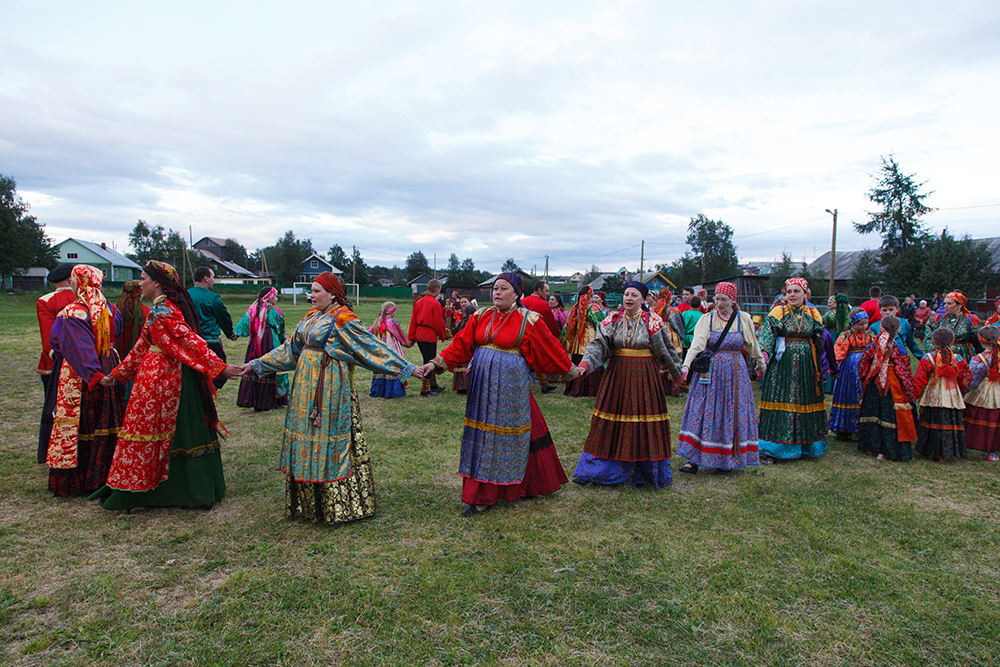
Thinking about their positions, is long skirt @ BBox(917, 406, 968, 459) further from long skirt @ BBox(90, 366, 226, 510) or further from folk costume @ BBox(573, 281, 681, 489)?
long skirt @ BBox(90, 366, 226, 510)

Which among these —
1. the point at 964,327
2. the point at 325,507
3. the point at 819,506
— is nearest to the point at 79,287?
the point at 325,507

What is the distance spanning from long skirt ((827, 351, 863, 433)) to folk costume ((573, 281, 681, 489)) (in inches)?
124

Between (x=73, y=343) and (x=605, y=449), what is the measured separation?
445 centimetres

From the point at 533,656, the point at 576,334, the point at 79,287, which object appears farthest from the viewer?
the point at 576,334

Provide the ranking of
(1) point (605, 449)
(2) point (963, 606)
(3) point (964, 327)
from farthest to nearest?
(3) point (964, 327)
(1) point (605, 449)
(2) point (963, 606)

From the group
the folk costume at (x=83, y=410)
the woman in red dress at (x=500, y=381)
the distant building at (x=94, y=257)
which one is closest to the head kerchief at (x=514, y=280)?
the woman in red dress at (x=500, y=381)

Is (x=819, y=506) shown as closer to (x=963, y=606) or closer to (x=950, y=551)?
(x=950, y=551)

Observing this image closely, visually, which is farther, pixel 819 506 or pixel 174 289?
pixel 819 506

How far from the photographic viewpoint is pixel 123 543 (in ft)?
12.5

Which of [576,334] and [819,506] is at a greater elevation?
[576,334]

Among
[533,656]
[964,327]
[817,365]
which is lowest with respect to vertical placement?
[533,656]

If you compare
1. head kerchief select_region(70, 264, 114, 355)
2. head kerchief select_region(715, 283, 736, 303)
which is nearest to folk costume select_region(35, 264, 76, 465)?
head kerchief select_region(70, 264, 114, 355)

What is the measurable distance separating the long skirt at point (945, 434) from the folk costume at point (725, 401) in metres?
2.25

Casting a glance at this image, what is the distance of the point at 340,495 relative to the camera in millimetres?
4125
